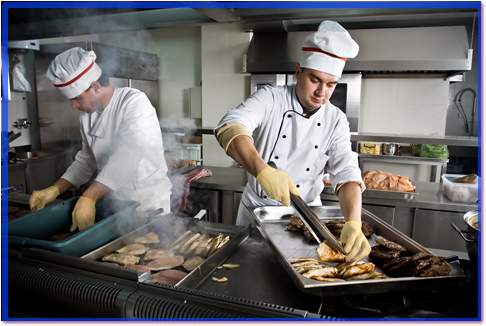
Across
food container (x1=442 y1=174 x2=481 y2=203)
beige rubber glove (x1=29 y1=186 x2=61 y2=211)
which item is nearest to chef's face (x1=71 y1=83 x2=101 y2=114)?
beige rubber glove (x1=29 y1=186 x2=61 y2=211)

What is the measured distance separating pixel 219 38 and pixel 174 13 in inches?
115

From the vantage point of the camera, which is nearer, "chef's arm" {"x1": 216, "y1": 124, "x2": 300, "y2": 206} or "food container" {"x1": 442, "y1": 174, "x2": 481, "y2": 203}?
"chef's arm" {"x1": 216, "y1": 124, "x2": 300, "y2": 206}

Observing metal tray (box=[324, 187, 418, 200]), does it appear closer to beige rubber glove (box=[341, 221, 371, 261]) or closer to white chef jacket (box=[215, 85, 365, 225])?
white chef jacket (box=[215, 85, 365, 225])

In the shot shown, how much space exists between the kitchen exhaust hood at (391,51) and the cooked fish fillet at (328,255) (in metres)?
3.70

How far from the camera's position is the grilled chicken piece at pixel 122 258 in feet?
4.45

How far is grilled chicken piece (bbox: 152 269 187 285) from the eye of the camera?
1.22m

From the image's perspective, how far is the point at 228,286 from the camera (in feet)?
3.93

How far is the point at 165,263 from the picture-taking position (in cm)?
138

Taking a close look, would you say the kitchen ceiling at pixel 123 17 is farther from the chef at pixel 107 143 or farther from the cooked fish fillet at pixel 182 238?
the cooked fish fillet at pixel 182 238

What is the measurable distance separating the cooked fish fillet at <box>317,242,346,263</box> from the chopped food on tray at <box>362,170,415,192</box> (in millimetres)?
1885

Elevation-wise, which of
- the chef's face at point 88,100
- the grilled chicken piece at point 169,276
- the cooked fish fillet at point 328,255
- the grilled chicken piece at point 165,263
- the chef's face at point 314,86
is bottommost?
the grilled chicken piece at point 165,263

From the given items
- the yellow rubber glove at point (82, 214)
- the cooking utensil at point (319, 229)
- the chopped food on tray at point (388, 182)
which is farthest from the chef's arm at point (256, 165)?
the chopped food on tray at point (388, 182)

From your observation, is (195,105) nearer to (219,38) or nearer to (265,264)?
(219,38)

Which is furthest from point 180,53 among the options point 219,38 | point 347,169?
point 347,169
